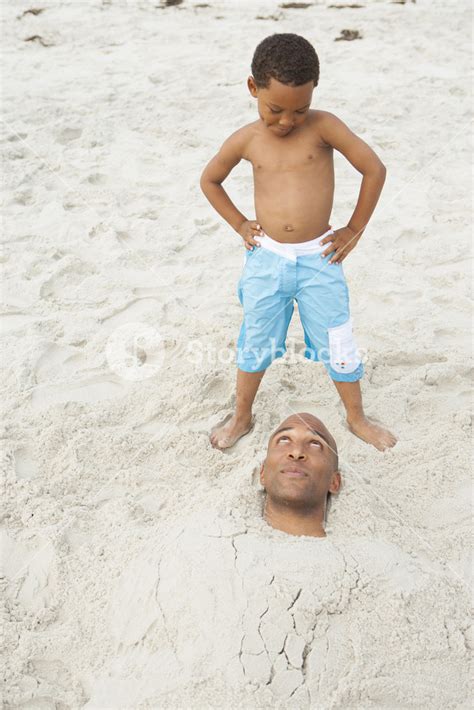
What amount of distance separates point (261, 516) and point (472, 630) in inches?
26.5

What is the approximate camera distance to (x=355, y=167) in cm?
221

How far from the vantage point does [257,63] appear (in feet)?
6.63

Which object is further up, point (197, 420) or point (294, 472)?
point (294, 472)

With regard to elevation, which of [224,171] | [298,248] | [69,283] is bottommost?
[69,283]

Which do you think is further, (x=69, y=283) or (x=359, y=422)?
(x=69, y=283)

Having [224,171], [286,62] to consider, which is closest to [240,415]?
[224,171]

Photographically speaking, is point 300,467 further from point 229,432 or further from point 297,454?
point 229,432

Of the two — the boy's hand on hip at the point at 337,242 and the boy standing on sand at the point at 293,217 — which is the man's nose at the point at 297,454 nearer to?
the boy standing on sand at the point at 293,217

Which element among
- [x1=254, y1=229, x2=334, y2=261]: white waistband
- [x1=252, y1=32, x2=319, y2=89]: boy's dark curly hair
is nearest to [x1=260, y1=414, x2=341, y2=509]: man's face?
[x1=254, y1=229, x2=334, y2=261]: white waistband

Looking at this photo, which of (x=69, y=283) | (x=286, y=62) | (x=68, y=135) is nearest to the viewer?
(x=286, y=62)

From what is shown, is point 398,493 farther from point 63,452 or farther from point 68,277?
point 68,277

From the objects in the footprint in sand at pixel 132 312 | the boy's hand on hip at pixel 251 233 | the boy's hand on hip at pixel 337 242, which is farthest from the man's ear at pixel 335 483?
the footprint in sand at pixel 132 312

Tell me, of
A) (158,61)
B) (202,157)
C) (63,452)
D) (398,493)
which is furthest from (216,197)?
(158,61)

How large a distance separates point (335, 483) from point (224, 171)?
115 cm
